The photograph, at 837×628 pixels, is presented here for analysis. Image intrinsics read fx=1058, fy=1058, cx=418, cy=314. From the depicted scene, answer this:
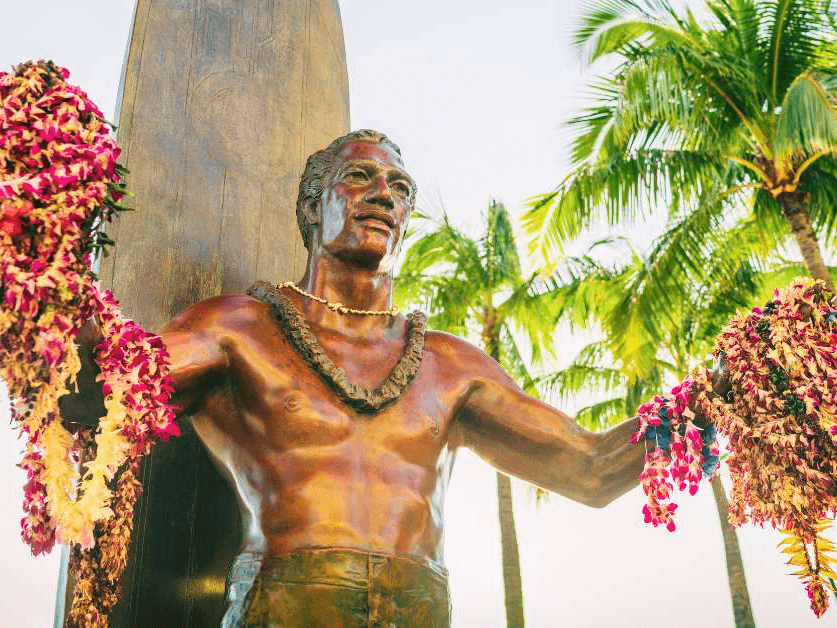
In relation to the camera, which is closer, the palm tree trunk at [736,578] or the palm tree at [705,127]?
the palm tree at [705,127]

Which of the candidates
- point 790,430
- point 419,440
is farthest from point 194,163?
point 790,430

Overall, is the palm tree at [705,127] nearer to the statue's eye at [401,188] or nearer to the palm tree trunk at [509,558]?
the palm tree trunk at [509,558]

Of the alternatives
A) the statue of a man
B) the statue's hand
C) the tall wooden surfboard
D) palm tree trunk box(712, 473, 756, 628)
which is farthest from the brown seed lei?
palm tree trunk box(712, 473, 756, 628)

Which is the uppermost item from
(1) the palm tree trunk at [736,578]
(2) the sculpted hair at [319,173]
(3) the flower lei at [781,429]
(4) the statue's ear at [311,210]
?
(1) the palm tree trunk at [736,578]

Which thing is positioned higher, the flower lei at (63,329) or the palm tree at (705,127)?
the palm tree at (705,127)

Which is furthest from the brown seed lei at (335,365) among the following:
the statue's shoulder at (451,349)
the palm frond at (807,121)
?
the palm frond at (807,121)

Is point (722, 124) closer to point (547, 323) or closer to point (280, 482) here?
→ point (547, 323)

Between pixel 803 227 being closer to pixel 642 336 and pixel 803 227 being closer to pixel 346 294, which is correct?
pixel 642 336

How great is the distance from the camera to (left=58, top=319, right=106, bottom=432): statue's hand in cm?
272

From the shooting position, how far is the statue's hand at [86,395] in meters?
2.72

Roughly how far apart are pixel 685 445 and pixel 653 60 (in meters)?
9.66

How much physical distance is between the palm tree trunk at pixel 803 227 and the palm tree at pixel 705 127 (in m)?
0.01

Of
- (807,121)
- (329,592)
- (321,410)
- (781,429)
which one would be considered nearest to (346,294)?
(321,410)

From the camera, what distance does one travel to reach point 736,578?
16703 mm
